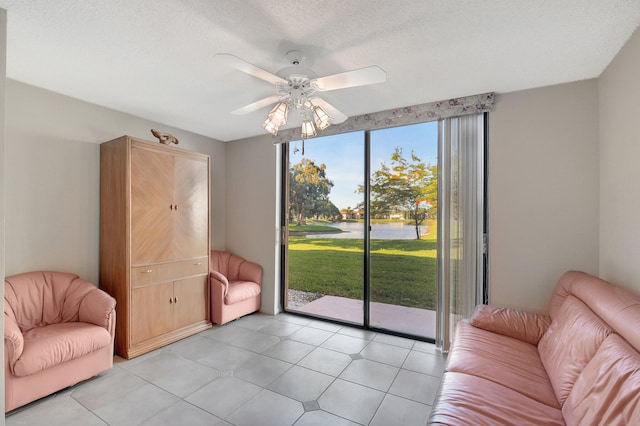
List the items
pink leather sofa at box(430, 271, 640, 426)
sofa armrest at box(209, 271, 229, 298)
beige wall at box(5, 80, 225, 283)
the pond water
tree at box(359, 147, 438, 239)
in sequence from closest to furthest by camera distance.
A: pink leather sofa at box(430, 271, 640, 426) → beige wall at box(5, 80, 225, 283) → tree at box(359, 147, 438, 239) → the pond water → sofa armrest at box(209, 271, 229, 298)

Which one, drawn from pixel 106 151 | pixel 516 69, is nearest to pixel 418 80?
pixel 516 69

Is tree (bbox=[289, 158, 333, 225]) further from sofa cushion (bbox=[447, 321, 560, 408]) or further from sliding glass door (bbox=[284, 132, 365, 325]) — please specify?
sofa cushion (bbox=[447, 321, 560, 408])

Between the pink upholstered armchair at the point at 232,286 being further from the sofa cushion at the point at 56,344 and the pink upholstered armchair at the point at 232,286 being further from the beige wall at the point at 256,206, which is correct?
the sofa cushion at the point at 56,344

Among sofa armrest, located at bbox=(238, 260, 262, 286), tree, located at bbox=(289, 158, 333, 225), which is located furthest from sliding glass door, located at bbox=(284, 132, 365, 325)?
sofa armrest, located at bbox=(238, 260, 262, 286)

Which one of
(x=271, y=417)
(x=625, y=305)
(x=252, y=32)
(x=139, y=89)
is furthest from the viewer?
(x=139, y=89)

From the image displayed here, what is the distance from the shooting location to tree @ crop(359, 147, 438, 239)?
3.17m

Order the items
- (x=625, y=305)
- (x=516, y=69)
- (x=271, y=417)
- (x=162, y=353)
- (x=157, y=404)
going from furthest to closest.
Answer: (x=162, y=353), (x=516, y=69), (x=157, y=404), (x=271, y=417), (x=625, y=305)

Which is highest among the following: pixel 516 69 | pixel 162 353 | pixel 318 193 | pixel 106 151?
pixel 516 69

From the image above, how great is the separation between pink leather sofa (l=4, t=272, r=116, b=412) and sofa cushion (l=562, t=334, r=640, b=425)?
312 cm

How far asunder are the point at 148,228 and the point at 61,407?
1.52m

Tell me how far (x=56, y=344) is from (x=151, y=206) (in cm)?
136

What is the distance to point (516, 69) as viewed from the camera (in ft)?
7.19

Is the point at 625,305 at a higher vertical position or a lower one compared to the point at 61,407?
higher

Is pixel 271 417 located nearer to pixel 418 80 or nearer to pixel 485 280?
pixel 485 280
